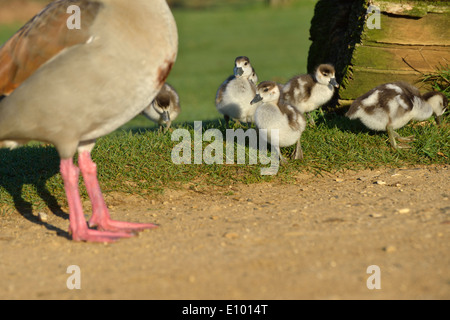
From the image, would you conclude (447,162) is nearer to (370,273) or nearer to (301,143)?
(301,143)

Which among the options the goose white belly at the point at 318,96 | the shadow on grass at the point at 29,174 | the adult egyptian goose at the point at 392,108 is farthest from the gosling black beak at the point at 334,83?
the shadow on grass at the point at 29,174

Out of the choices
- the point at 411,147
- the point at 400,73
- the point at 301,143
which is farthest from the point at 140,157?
the point at 400,73

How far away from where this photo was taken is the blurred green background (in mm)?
17047

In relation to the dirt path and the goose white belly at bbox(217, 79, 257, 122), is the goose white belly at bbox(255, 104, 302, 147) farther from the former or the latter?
the goose white belly at bbox(217, 79, 257, 122)

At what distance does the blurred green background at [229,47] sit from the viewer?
1705 cm

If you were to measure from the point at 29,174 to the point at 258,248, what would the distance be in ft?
10.7

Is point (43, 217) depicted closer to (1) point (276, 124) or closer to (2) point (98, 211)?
(2) point (98, 211)

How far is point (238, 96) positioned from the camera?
7.77 metres

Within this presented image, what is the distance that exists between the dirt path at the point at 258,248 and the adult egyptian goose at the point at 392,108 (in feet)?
3.59

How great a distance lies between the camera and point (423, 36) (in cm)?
730

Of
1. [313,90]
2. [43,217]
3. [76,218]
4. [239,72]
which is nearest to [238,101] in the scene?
[239,72]

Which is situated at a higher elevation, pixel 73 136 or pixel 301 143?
pixel 73 136

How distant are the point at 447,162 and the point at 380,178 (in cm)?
101

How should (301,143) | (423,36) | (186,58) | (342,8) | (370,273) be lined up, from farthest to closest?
1. (186,58)
2. (342,8)
3. (423,36)
4. (301,143)
5. (370,273)
